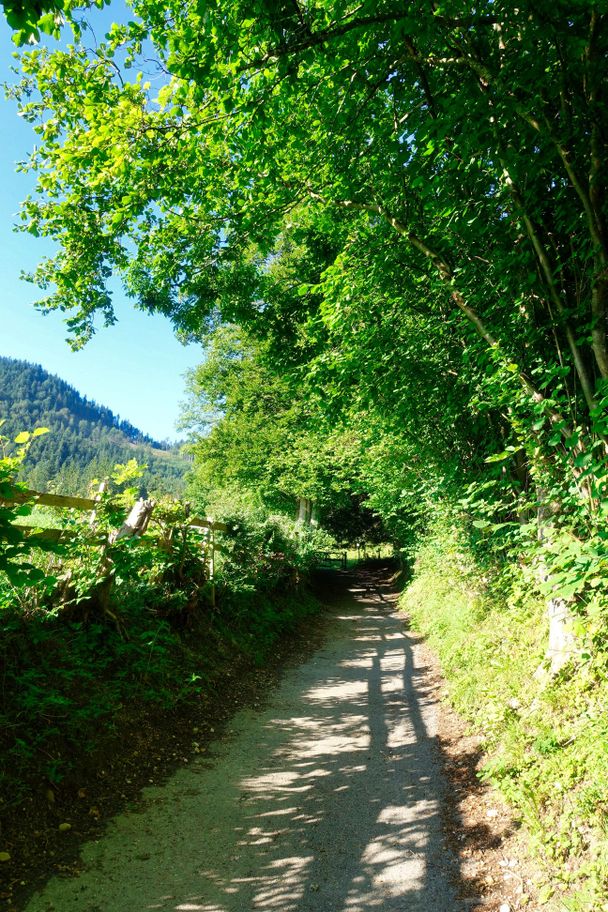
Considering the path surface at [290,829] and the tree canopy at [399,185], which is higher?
the tree canopy at [399,185]

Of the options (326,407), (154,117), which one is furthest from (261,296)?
(154,117)

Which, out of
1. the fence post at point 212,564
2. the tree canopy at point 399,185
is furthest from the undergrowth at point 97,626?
the tree canopy at point 399,185

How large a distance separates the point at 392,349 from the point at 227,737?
5708mm

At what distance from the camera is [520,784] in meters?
4.27

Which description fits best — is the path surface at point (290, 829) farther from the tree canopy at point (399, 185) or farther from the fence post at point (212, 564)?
the tree canopy at point (399, 185)

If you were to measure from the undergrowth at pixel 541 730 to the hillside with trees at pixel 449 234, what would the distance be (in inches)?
0.9

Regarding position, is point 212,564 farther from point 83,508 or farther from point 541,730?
point 541,730

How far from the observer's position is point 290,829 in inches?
169

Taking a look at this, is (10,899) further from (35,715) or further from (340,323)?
(340,323)

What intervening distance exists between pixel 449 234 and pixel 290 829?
634cm

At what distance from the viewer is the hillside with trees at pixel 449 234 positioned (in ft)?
13.1

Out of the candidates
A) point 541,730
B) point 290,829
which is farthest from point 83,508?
point 541,730

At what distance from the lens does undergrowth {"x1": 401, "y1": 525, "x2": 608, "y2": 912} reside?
3354mm

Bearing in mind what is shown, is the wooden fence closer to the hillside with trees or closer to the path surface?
the path surface
